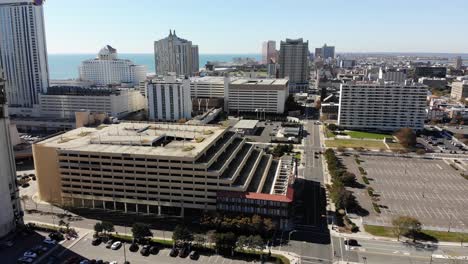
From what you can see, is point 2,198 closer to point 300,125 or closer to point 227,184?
point 227,184

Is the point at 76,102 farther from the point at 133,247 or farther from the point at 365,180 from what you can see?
the point at 365,180

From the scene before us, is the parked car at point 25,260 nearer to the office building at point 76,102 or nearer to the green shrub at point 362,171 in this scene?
the green shrub at point 362,171

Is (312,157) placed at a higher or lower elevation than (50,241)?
higher

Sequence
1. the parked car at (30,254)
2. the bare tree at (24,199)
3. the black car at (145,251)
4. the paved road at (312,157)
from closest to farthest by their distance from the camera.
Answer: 1. the parked car at (30,254)
2. the black car at (145,251)
3. the bare tree at (24,199)
4. the paved road at (312,157)

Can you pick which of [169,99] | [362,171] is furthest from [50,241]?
[169,99]

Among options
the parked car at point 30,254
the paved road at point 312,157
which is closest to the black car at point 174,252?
the parked car at point 30,254

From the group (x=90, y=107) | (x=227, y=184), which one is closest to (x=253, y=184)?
(x=227, y=184)

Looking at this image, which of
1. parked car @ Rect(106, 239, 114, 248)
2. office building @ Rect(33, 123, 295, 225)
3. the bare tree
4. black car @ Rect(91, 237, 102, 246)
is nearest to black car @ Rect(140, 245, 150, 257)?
parked car @ Rect(106, 239, 114, 248)
